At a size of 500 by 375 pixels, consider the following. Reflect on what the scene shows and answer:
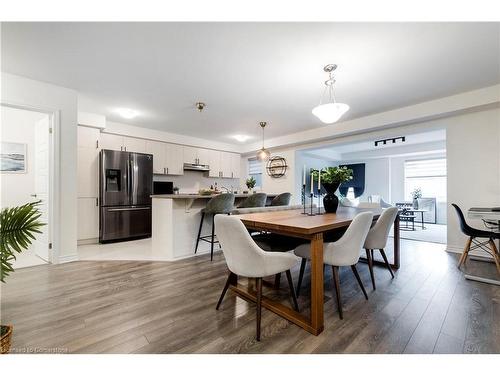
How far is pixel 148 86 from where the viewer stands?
291 centimetres

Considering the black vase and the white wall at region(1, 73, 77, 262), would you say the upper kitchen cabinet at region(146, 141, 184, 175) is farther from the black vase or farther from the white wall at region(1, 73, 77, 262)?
the black vase

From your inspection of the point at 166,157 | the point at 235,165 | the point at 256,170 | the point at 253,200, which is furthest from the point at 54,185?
the point at 256,170

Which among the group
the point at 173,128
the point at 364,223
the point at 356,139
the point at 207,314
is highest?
the point at 173,128

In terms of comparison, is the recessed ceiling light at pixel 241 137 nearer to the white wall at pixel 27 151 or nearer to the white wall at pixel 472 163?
the white wall at pixel 27 151

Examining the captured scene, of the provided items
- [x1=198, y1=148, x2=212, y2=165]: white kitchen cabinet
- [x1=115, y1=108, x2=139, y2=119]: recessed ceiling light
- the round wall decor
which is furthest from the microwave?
the round wall decor

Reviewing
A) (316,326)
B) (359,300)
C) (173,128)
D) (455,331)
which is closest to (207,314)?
(316,326)

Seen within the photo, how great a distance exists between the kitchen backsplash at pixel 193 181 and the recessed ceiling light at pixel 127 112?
157 cm

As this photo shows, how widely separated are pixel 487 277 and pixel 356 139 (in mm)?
2940

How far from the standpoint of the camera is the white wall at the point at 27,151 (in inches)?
148

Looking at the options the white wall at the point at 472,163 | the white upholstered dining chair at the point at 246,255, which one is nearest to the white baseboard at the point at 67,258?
the white upholstered dining chair at the point at 246,255

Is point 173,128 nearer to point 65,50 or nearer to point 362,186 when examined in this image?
point 65,50

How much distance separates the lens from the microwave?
499 centimetres

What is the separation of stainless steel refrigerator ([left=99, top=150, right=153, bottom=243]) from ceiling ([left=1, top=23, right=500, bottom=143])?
40.5 inches

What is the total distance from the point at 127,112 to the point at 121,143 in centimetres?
98
